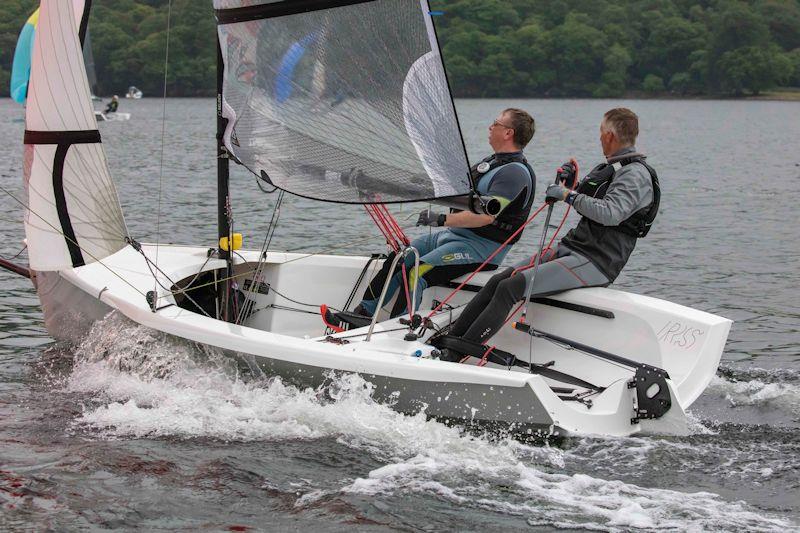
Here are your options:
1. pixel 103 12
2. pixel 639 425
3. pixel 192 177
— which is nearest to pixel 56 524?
pixel 639 425

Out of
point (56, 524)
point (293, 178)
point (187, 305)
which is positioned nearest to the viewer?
point (56, 524)

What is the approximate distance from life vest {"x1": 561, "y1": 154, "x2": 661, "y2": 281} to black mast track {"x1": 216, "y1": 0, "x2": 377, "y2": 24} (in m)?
1.55

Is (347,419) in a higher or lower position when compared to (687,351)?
lower

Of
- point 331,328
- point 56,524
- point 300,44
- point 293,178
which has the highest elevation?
point 300,44

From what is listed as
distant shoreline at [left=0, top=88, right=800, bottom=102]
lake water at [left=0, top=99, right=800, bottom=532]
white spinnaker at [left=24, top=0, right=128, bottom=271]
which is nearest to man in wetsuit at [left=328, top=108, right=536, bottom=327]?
lake water at [left=0, top=99, right=800, bottom=532]

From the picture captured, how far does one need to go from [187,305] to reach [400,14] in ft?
7.69

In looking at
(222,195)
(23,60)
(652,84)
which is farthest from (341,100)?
(652,84)

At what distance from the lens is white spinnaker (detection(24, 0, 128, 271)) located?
6.34 m

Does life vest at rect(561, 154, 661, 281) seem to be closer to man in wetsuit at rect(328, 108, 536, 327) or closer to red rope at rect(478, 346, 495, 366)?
man in wetsuit at rect(328, 108, 536, 327)

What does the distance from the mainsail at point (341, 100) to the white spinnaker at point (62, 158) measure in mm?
932

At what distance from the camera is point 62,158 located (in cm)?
639

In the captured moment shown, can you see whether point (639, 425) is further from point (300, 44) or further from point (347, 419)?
point (300, 44)

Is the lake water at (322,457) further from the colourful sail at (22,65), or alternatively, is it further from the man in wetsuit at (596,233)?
the colourful sail at (22,65)

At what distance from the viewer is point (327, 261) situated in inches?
279
